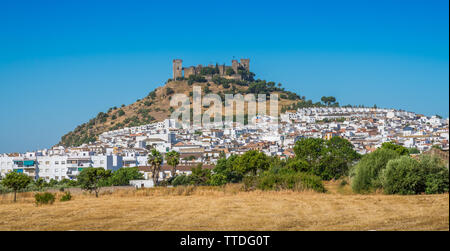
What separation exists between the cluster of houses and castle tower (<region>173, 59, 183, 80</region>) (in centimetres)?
2673

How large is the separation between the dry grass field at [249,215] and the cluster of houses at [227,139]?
26380mm

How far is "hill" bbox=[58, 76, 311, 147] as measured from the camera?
88375 millimetres

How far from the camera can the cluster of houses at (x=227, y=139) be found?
140 ft

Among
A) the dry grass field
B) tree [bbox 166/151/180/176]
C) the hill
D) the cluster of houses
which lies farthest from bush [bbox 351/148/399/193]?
the hill

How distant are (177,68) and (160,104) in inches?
649

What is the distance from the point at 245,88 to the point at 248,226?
9325cm

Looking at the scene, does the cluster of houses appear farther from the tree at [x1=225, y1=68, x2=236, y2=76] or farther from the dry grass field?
the dry grass field

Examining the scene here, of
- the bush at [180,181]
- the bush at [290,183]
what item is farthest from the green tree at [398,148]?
the bush at [180,181]

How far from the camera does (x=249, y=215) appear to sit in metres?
Result: 8.52

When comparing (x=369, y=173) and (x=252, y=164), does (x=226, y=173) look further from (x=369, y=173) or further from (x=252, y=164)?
(x=369, y=173)

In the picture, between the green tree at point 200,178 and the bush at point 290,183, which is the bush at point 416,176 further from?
the green tree at point 200,178

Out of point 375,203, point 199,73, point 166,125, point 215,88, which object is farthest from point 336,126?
point 375,203

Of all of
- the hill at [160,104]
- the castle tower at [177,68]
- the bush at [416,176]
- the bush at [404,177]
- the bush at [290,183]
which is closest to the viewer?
the bush at [416,176]
